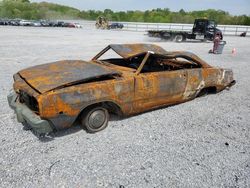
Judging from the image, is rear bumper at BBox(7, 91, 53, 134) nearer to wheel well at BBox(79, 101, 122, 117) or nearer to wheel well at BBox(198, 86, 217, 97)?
wheel well at BBox(79, 101, 122, 117)

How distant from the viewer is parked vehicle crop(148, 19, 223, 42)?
72.9 ft

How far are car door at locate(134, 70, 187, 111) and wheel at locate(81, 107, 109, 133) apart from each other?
66cm

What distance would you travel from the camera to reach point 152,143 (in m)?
4.07

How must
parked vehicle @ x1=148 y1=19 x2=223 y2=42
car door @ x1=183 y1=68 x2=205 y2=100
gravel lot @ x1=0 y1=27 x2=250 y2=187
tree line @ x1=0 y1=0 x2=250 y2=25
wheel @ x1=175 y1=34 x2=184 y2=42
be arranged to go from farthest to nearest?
tree line @ x1=0 y1=0 x2=250 y2=25, wheel @ x1=175 y1=34 x2=184 y2=42, parked vehicle @ x1=148 y1=19 x2=223 y2=42, car door @ x1=183 y1=68 x2=205 y2=100, gravel lot @ x1=0 y1=27 x2=250 y2=187

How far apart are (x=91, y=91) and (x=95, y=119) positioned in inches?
21.7

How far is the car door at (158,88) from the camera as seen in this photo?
4.61 m

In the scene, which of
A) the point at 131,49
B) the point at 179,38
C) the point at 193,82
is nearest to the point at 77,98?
the point at 131,49

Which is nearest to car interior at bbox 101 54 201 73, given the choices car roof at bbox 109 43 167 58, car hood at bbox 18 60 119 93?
car roof at bbox 109 43 167 58

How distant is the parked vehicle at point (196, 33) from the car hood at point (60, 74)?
18539 mm

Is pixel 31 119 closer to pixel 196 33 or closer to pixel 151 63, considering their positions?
pixel 151 63

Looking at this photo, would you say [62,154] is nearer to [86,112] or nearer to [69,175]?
Answer: [69,175]

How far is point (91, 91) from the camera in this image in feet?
13.0

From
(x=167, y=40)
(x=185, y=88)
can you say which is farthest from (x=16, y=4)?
(x=185, y=88)

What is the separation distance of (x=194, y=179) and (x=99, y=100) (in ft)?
5.97
